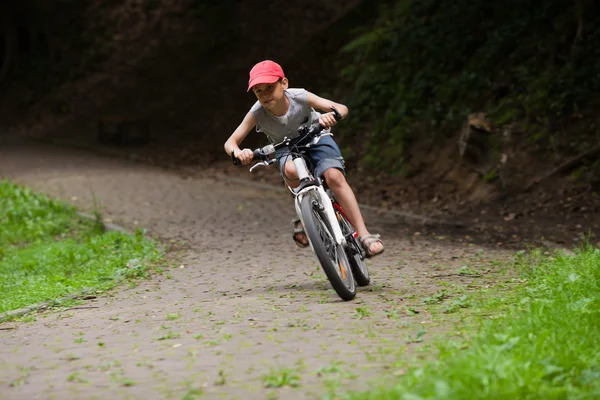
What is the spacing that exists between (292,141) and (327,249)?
88 cm

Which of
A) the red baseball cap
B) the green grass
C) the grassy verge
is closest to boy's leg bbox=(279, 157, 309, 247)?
the red baseball cap

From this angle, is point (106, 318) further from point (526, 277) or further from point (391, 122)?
point (391, 122)

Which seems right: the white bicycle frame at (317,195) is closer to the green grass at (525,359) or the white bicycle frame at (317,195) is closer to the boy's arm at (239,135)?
the boy's arm at (239,135)

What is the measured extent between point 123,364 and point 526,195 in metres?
9.01

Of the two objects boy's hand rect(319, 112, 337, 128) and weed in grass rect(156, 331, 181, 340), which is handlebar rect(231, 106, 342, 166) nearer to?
boy's hand rect(319, 112, 337, 128)

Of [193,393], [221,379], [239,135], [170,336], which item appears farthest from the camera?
[239,135]

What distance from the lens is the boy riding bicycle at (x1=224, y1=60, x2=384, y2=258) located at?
22.5 feet

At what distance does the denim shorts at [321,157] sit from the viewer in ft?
22.9

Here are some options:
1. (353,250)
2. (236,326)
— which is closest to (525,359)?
(236,326)

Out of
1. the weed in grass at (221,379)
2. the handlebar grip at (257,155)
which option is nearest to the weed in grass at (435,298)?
the handlebar grip at (257,155)

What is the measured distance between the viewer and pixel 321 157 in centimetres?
703

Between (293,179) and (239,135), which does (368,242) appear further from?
(239,135)

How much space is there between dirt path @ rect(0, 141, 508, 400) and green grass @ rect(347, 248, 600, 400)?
0.35m

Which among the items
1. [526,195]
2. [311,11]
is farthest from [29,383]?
[311,11]
